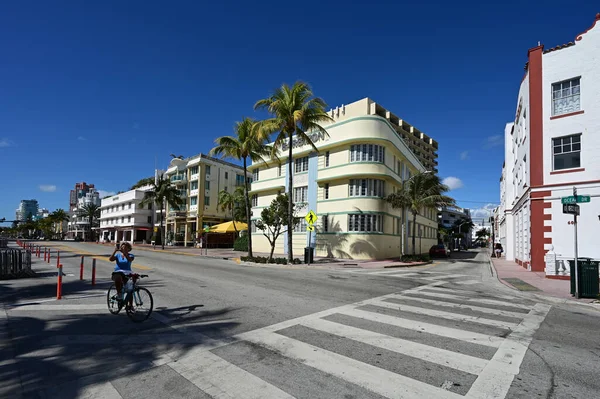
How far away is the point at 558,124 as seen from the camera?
57.2 ft

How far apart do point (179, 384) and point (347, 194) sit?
24708mm

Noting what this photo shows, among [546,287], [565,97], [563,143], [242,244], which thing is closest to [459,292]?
[546,287]

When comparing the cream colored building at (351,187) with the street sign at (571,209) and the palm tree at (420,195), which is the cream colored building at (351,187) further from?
the street sign at (571,209)

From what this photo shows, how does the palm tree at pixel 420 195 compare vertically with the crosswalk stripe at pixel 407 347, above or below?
above

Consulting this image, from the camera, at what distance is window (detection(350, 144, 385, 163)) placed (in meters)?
27.7

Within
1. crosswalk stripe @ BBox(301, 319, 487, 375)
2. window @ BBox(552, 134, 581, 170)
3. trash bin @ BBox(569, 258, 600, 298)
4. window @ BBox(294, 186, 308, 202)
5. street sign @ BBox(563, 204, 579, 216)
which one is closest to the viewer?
crosswalk stripe @ BBox(301, 319, 487, 375)

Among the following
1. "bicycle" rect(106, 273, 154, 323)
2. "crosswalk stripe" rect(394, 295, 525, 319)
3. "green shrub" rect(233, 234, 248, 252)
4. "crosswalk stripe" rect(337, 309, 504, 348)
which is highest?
"bicycle" rect(106, 273, 154, 323)

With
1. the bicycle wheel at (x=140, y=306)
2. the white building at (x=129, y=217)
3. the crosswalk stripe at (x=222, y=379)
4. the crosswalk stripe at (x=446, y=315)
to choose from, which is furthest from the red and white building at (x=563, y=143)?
the white building at (x=129, y=217)

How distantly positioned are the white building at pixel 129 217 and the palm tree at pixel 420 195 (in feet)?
175

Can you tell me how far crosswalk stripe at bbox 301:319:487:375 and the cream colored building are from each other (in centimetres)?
1790

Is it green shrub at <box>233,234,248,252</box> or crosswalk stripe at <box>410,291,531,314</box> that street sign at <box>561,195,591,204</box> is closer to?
crosswalk stripe at <box>410,291,531,314</box>

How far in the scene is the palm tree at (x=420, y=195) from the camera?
27.2m

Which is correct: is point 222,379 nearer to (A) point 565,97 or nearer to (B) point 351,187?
(A) point 565,97

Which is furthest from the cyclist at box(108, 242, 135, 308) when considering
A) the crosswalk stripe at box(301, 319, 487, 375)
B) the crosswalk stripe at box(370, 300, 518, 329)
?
the crosswalk stripe at box(370, 300, 518, 329)
